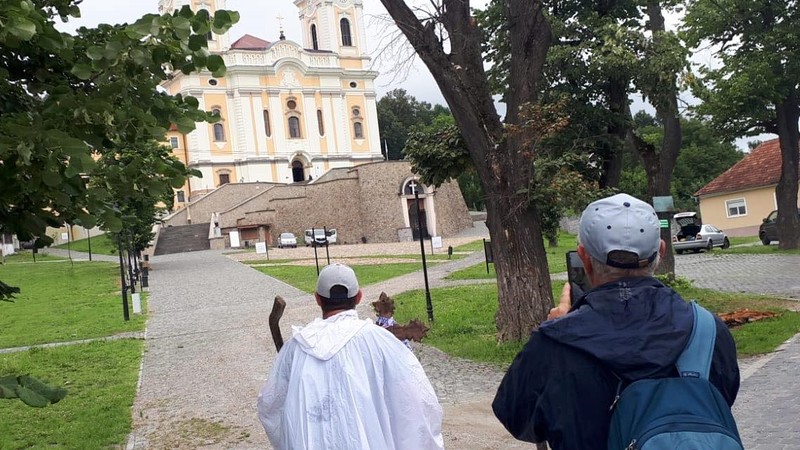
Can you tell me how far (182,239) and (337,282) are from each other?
57535 millimetres

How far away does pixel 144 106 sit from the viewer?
418 centimetres

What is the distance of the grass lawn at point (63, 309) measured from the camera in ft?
59.1

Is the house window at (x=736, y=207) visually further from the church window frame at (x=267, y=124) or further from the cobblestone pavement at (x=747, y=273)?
the church window frame at (x=267, y=124)

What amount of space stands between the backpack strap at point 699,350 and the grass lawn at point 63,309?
9340 mm

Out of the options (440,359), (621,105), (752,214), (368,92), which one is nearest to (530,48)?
(440,359)

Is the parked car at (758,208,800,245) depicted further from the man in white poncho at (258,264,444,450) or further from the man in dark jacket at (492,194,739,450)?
the man in dark jacket at (492,194,739,450)

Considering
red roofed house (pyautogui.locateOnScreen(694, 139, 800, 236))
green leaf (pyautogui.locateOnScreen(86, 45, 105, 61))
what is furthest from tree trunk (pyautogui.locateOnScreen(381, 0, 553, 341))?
red roofed house (pyautogui.locateOnScreen(694, 139, 800, 236))

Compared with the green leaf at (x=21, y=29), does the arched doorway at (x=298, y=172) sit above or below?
above

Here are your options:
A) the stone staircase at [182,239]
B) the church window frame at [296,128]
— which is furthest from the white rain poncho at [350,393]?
the church window frame at [296,128]

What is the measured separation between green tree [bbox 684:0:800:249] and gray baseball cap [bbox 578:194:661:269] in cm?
2776

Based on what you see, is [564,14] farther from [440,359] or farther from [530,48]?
[440,359]

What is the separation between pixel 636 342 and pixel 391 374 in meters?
1.66

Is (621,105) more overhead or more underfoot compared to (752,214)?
more overhead

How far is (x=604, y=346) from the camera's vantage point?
2.25m
